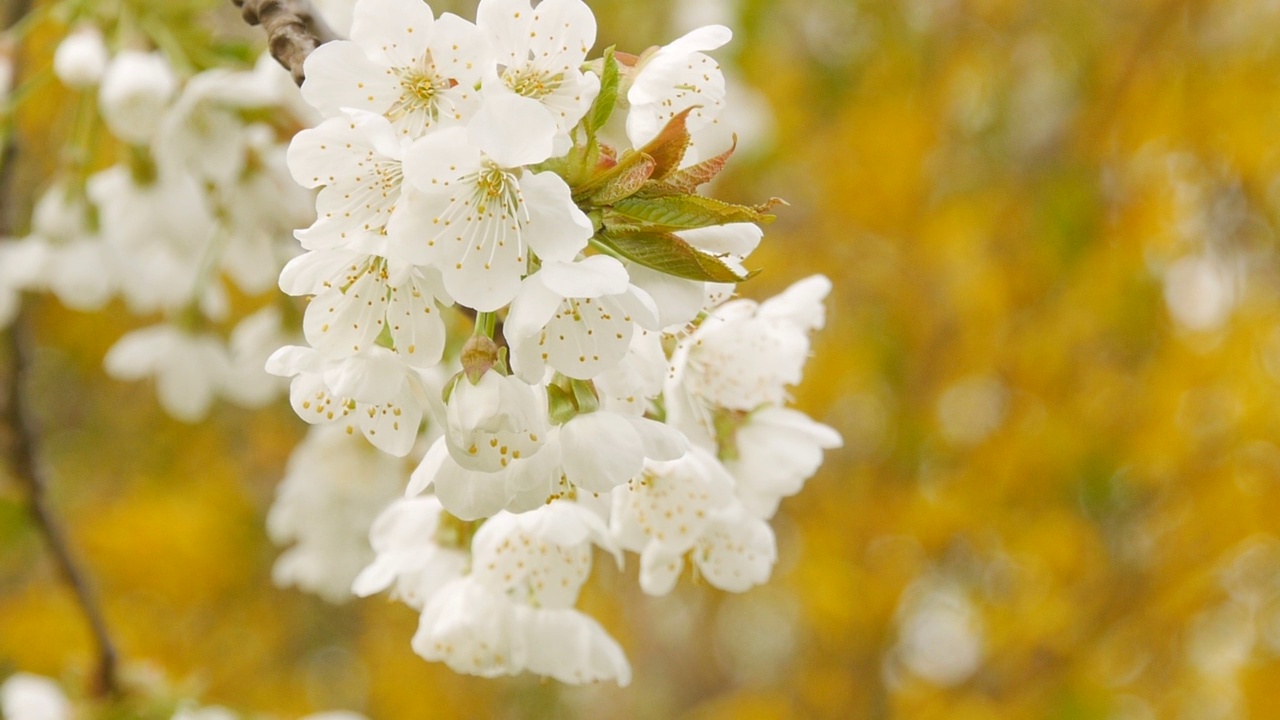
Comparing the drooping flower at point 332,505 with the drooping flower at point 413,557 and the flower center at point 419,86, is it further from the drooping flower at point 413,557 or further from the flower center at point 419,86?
the flower center at point 419,86

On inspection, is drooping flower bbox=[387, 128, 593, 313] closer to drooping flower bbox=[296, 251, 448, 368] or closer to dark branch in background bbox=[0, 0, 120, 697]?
drooping flower bbox=[296, 251, 448, 368]

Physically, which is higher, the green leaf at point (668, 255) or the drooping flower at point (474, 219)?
the green leaf at point (668, 255)

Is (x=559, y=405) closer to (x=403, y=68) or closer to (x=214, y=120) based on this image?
(x=403, y=68)

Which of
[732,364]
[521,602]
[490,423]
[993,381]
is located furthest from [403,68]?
[993,381]

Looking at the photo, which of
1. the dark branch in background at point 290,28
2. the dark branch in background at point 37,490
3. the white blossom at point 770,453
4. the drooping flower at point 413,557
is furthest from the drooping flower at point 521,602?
the dark branch in background at point 37,490

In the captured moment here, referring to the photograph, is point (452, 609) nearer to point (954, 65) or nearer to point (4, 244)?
point (4, 244)

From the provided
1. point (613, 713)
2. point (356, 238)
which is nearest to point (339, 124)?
point (356, 238)

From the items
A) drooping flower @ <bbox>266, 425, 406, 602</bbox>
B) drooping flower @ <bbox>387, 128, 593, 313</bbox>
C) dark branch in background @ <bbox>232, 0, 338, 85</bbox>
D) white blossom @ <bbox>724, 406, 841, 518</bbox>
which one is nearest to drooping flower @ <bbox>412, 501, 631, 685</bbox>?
white blossom @ <bbox>724, 406, 841, 518</bbox>
